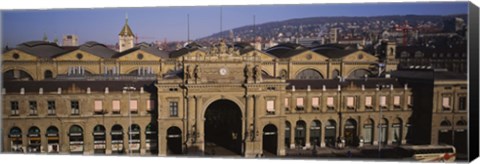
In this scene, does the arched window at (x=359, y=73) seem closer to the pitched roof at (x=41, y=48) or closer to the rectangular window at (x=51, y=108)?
the rectangular window at (x=51, y=108)

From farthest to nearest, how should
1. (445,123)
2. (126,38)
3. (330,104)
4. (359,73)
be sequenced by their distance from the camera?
(359,73)
(330,104)
(126,38)
(445,123)

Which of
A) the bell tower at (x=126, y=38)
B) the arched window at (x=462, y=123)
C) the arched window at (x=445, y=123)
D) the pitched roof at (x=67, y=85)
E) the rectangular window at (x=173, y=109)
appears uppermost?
the bell tower at (x=126, y=38)

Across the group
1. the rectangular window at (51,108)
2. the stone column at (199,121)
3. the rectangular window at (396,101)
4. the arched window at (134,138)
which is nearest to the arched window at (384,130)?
the rectangular window at (396,101)

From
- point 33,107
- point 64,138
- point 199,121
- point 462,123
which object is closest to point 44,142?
point 64,138

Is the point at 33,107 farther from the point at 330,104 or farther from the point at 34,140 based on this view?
the point at 330,104

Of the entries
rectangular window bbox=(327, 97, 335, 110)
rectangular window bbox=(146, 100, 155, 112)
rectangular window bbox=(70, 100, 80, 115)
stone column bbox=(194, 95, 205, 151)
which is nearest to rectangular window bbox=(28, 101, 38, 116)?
rectangular window bbox=(70, 100, 80, 115)

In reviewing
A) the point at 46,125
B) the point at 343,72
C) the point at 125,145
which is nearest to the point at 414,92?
the point at 343,72
